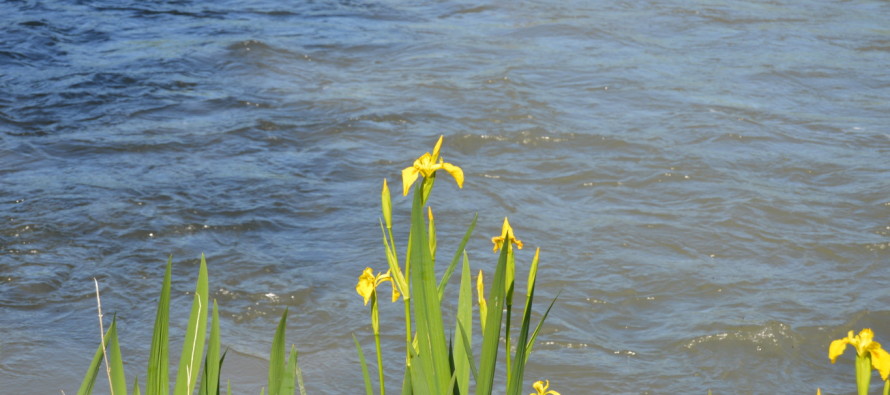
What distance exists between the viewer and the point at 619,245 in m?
4.05

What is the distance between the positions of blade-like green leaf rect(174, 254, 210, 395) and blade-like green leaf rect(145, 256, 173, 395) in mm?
25

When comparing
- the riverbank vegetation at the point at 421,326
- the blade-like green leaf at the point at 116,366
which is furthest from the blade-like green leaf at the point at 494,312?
the blade-like green leaf at the point at 116,366

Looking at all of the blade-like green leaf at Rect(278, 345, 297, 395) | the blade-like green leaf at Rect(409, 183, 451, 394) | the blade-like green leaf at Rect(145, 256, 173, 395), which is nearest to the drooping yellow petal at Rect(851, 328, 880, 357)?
the blade-like green leaf at Rect(409, 183, 451, 394)

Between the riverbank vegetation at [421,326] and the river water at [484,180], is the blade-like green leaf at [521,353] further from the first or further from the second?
the river water at [484,180]

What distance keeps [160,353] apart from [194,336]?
6 cm

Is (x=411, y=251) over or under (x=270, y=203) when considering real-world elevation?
over

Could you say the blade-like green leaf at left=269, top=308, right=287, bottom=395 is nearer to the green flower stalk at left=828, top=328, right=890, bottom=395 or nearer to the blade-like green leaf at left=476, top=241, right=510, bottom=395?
the blade-like green leaf at left=476, top=241, right=510, bottom=395

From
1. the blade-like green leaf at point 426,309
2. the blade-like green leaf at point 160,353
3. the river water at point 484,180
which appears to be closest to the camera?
the blade-like green leaf at point 426,309

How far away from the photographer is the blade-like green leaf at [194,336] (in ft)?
3.89

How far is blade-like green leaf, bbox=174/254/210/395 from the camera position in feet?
3.89

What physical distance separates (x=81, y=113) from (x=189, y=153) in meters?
1.10

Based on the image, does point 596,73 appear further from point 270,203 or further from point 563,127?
point 270,203

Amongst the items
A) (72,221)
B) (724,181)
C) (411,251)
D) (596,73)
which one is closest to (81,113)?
(72,221)

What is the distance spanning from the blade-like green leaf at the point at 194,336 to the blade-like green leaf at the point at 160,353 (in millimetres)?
25
